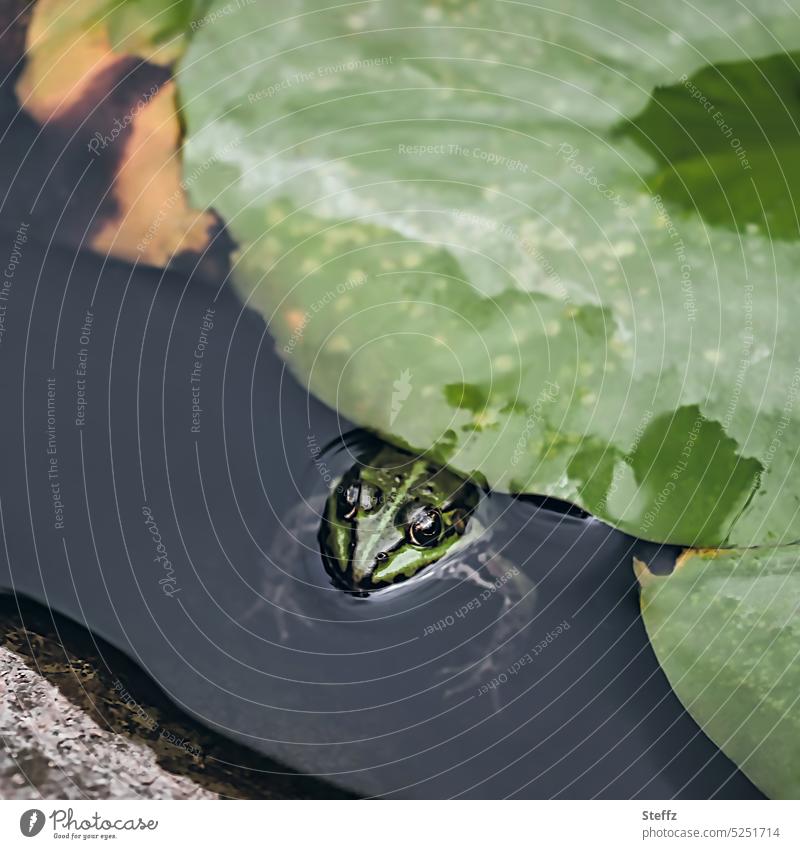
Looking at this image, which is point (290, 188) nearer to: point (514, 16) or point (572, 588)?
point (514, 16)

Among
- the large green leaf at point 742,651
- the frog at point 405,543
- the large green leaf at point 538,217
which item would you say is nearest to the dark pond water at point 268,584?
the frog at point 405,543

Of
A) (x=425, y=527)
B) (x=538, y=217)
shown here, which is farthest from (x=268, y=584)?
(x=538, y=217)

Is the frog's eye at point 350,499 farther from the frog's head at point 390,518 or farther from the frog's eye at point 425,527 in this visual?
the frog's eye at point 425,527

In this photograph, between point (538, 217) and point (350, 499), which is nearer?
point (538, 217)

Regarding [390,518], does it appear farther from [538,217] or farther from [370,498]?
[538,217]

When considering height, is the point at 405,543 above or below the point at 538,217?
below

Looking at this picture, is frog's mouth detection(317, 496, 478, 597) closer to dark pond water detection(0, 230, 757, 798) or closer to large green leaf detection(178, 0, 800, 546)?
dark pond water detection(0, 230, 757, 798)
